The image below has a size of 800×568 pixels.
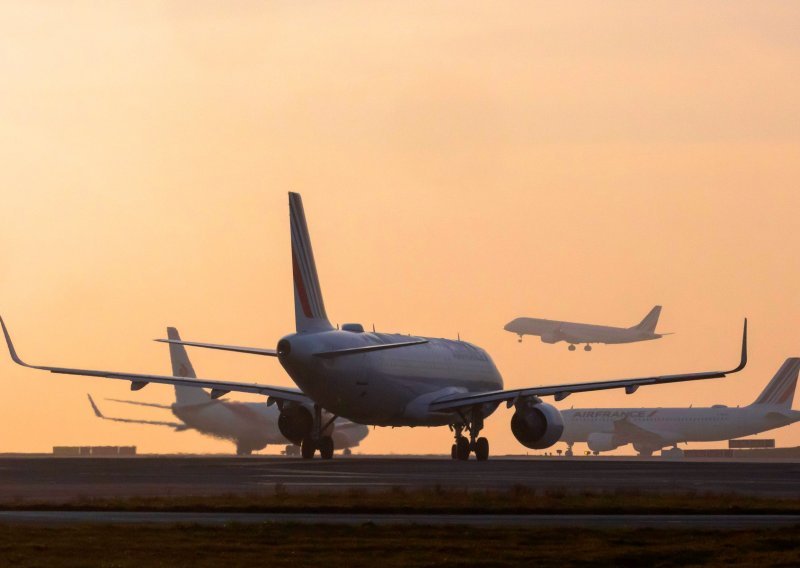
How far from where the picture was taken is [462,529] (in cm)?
2859

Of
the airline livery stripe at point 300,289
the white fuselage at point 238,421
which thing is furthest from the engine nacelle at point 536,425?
the white fuselage at point 238,421

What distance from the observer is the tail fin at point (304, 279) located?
215ft

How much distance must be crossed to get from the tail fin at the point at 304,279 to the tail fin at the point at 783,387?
2635 inches

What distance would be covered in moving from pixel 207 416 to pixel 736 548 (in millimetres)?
91399

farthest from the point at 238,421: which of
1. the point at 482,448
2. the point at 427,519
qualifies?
the point at 427,519

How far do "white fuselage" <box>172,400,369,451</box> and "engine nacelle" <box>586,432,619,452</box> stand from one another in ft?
90.8

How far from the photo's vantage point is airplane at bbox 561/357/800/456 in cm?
13112

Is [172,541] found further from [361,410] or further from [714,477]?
[361,410]

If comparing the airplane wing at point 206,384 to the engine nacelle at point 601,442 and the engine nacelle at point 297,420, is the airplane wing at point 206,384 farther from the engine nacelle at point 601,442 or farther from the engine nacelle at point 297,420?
the engine nacelle at point 601,442

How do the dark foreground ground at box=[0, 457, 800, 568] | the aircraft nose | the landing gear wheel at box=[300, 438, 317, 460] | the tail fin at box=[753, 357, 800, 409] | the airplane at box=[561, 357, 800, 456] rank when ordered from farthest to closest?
1. the airplane at box=[561, 357, 800, 456]
2. the tail fin at box=[753, 357, 800, 409]
3. the landing gear wheel at box=[300, 438, 317, 460]
4. the aircraft nose
5. the dark foreground ground at box=[0, 457, 800, 568]

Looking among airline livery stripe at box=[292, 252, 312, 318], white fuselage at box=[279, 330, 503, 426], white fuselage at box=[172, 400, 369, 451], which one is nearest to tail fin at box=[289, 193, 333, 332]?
airline livery stripe at box=[292, 252, 312, 318]

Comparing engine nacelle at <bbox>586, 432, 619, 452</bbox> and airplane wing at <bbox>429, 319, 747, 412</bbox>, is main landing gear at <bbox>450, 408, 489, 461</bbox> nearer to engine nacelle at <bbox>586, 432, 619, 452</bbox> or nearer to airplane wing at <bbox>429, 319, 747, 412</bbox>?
airplane wing at <bbox>429, 319, 747, 412</bbox>

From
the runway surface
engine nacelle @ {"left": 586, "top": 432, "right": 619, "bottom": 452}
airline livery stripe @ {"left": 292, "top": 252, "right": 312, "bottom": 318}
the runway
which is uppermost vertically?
engine nacelle @ {"left": 586, "top": 432, "right": 619, "bottom": 452}

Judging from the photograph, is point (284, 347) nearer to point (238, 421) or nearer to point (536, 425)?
point (536, 425)
